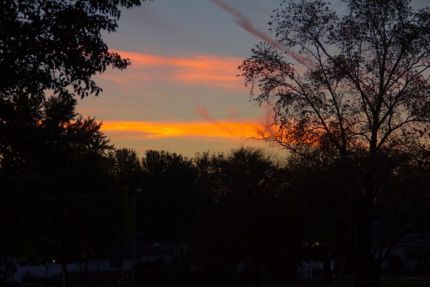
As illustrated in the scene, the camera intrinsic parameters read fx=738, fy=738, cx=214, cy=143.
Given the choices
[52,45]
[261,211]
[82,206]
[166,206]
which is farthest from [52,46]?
[166,206]

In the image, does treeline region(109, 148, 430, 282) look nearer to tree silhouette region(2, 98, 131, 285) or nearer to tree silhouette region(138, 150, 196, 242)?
tree silhouette region(138, 150, 196, 242)

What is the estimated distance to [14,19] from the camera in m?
11.1

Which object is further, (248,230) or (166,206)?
(166,206)

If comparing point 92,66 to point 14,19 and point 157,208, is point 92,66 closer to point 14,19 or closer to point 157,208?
point 14,19

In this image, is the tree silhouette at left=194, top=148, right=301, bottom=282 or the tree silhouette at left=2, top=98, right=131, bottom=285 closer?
the tree silhouette at left=2, top=98, right=131, bottom=285

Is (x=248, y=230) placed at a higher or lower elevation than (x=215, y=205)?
lower

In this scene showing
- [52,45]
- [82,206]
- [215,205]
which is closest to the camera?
[52,45]

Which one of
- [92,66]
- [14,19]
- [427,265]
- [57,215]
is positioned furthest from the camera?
[427,265]

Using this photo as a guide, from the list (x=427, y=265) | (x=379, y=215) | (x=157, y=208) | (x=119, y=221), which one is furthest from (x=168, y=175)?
(x=379, y=215)

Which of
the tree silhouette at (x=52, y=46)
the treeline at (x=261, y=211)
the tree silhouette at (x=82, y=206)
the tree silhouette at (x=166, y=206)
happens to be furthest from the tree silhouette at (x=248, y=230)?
the tree silhouette at (x=52, y=46)

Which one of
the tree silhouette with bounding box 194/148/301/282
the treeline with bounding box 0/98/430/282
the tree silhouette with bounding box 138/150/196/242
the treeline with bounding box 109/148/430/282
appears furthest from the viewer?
the tree silhouette with bounding box 138/150/196/242

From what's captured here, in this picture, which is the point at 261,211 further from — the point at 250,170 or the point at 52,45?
the point at 52,45

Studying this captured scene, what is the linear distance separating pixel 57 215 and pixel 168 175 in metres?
68.4

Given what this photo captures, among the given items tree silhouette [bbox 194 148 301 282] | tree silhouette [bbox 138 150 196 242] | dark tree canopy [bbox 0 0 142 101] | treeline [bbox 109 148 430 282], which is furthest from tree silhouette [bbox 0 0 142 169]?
tree silhouette [bbox 138 150 196 242]
